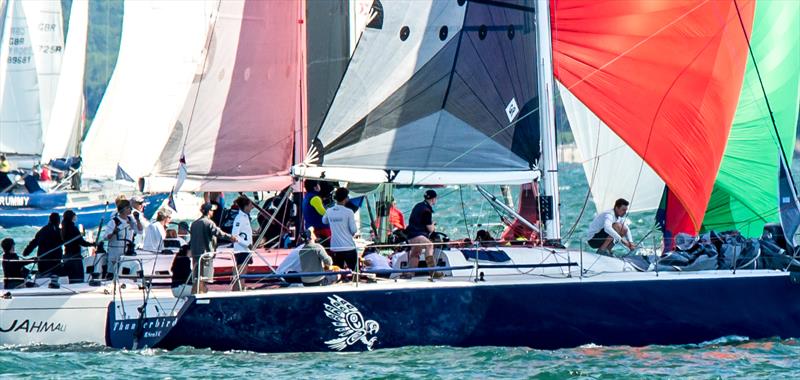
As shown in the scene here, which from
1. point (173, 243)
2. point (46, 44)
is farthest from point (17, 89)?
point (173, 243)

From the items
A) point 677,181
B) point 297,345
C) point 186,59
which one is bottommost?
point 297,345

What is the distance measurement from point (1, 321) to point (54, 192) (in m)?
23.0

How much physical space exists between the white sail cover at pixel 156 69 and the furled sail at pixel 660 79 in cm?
546

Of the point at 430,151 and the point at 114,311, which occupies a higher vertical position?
the point at 430,151

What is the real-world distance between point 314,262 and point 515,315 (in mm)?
2162

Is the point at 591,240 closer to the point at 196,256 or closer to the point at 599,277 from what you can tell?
the point at 599,277

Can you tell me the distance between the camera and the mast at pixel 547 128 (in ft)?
57.1

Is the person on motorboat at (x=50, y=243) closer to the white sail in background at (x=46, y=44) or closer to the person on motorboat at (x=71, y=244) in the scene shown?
the person on motorboat at (x=71, y=244)

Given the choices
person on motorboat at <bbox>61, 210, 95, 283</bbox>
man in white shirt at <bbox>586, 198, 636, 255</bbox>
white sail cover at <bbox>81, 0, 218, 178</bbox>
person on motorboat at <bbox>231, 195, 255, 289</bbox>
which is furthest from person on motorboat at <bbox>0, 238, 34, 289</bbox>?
man in white shirt at <bbox>586, 198, 636, 255</bbox>

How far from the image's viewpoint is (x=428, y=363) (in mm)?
15359

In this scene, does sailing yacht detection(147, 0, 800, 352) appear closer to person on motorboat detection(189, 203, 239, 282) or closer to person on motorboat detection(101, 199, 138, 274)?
person on motorboat detection(189, 203, 239, 282)

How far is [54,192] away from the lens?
38.8m

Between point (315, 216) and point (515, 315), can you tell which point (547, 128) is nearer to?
point (515, 315)

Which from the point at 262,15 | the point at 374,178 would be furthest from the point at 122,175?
the point at 374,178
